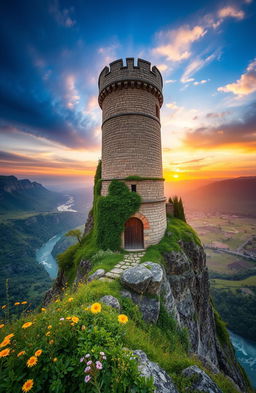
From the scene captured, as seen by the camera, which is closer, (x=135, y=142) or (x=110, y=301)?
(x=110, y=301)

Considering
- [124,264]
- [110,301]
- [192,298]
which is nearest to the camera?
[110,301]

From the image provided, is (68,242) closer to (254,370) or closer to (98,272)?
(254,370)

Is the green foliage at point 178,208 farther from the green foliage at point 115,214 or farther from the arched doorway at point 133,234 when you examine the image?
the green foliage at point 115,214

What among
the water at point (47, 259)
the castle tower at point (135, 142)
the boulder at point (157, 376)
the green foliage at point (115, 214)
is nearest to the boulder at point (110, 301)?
the boulder at point (157, 376)

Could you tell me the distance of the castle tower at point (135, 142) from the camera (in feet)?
33.2

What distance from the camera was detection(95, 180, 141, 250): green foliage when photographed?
31.7ft

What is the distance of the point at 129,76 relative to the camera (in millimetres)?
10016

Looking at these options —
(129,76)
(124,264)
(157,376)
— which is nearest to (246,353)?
(124,264)

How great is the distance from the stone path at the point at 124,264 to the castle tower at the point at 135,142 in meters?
1.06

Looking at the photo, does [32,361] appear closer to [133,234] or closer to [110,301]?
[110,301]

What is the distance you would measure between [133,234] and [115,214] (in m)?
1.97

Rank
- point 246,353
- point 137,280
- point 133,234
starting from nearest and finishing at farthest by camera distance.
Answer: point 137,280
point 133,234
point 246,353

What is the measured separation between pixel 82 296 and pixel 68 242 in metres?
115

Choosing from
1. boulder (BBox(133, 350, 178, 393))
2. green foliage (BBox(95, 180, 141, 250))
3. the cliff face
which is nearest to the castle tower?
green foliage (BBox(95, 180, 141, 250))
